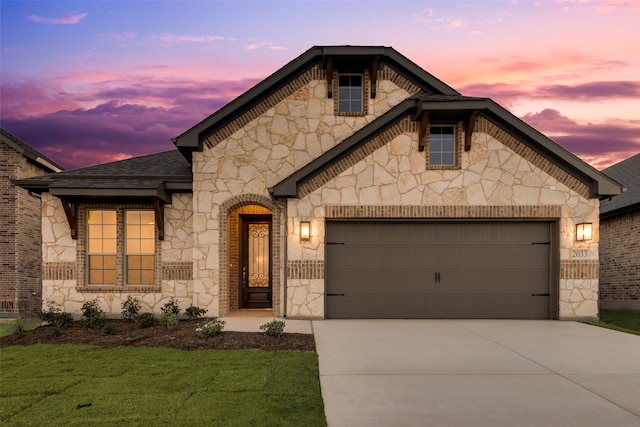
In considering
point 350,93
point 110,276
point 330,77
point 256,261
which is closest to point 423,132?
point 350,93

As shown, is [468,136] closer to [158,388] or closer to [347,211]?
[347,211]

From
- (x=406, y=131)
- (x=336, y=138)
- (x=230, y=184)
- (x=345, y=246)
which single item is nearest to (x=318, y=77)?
(x=336, y=138)

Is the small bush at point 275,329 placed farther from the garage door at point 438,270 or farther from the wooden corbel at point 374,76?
the wooden corbel at point 374,76

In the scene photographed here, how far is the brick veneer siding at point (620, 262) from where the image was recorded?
1588cm

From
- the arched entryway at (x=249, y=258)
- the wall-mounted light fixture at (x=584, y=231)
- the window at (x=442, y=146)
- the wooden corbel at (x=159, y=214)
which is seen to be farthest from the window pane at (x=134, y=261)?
the wall-mounted light fixture at (x=584, y=231)

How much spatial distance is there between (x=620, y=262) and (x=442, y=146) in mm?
10206

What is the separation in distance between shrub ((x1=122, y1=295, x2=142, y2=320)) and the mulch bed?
1.36 metres

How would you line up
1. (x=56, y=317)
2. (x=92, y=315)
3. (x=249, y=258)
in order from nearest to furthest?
1. (x=56, y=317)
2. (x=92, y=315)
3. (x=249, y=258)

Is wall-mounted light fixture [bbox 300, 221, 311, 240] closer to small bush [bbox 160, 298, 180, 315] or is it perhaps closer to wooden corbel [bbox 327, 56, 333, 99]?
wooden corbel [bbox 327, 56, 333, 99]

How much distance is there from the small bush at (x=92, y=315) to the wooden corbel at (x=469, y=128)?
10.2 metres

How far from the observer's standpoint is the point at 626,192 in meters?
16.9

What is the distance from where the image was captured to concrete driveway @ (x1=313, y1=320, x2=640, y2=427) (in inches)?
195

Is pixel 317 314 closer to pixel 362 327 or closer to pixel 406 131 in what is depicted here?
pixel 362 327

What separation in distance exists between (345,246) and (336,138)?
309cm
